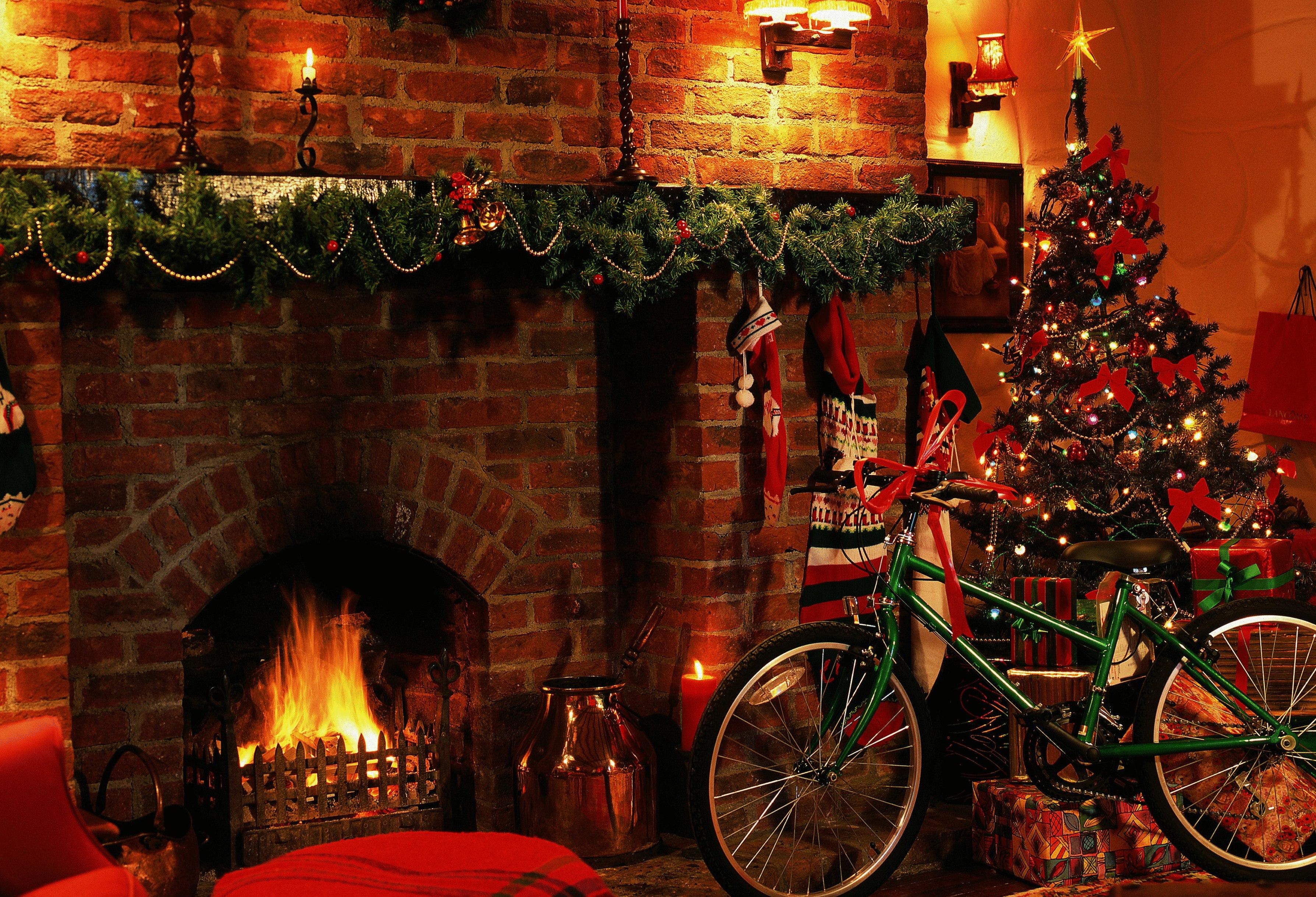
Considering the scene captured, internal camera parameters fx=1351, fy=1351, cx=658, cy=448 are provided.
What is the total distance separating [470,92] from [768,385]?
1.01 meters

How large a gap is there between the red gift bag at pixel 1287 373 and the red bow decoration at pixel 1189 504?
1034mm

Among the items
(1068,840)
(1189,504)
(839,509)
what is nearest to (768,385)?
(839,509)

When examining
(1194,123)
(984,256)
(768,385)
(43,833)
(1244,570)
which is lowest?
(43,833)

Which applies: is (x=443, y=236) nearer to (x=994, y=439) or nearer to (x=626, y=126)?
(x=626, y=126)

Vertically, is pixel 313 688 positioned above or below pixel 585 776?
above

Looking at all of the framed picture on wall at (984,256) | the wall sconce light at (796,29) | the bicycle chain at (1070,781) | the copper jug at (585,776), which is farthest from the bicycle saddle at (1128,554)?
the framed picture on wall at (984,256)

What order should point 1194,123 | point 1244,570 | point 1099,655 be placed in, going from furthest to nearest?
point 1194,123 → point 1244,570 → point 1099,655

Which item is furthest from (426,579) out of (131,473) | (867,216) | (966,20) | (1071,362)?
(966,20)

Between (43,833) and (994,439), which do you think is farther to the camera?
(994,439)

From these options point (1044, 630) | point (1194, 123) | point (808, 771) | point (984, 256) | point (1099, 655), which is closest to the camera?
point (808, 771)

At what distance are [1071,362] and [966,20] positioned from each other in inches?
52.8

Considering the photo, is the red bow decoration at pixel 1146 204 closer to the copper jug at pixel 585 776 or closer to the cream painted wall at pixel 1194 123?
the cream painted wall at pixel 1194 123

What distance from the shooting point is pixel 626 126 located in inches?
126

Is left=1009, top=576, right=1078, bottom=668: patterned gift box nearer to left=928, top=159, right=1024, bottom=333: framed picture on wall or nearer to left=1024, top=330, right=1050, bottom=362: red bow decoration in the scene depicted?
left=1024, top=330, right=1050, bottom=362: red bow decoration
